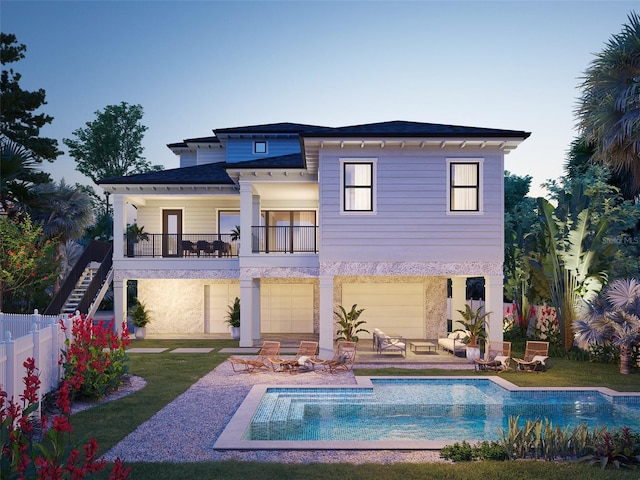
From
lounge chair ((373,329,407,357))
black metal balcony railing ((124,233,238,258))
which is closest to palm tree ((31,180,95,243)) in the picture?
black metal balcony railing ((124,233,238,258))

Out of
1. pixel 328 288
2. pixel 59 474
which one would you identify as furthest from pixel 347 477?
pixel 328 288

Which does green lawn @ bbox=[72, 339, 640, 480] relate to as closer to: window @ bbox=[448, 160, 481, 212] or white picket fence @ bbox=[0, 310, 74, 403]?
white picket fence @ bbox=[0, 310, 74, 403]

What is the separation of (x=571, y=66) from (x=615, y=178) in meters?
8.96

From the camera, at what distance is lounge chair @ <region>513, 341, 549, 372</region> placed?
1623cm

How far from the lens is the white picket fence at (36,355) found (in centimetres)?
920

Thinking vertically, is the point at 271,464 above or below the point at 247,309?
below

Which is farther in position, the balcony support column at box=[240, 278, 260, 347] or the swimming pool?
the balcony support column at box=[240, 278, 260, 347]

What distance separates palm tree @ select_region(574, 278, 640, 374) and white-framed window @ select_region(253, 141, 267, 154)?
1770 centimetres

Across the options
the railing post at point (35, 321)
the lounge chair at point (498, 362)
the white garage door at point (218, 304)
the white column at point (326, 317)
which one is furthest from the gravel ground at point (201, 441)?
the white garage door at point (218, 304)

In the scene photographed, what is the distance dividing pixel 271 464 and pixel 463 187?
12807 millimetres

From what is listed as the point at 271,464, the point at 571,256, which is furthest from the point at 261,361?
the point at 571,256

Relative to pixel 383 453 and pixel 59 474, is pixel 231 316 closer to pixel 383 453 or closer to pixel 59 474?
pixel 383 453

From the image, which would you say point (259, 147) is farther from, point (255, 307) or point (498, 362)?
point (498, 362)

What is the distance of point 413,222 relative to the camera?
1828 cm
